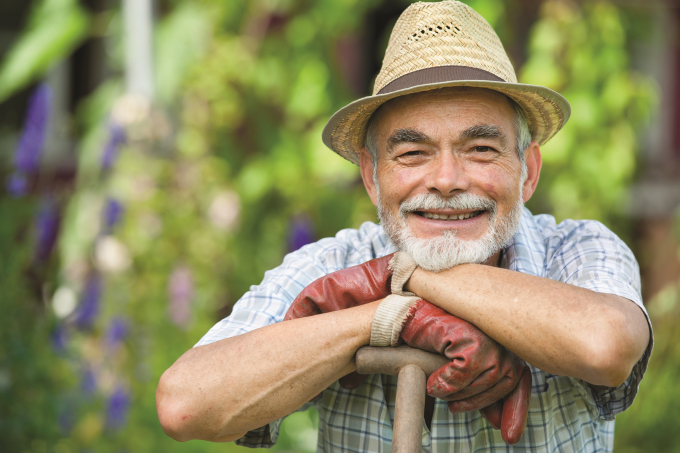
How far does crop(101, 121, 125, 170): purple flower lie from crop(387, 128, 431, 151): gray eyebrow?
266 cm

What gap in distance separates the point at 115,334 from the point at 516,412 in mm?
2525

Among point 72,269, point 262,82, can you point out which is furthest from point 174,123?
point 72,269

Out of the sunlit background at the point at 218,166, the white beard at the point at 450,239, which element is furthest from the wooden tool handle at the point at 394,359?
the sunlit background at the point at 218,166

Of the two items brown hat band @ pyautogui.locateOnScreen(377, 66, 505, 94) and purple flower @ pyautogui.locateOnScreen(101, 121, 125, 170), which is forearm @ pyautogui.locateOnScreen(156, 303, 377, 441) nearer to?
brown hat band @ pyautogui.locateOnScreen(377, 66, 505, 94)

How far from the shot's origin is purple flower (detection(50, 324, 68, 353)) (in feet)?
10.4

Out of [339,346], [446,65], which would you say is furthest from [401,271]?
[446,65]

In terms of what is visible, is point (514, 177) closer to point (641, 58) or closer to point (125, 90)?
point (125, 90)

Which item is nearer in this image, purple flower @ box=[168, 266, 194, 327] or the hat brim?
the hat brim

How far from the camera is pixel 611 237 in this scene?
1.89 meters

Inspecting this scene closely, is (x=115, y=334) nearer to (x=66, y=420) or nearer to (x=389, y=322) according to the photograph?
(x=66, y=420)

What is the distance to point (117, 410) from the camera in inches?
128

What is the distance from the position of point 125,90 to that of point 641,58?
5.28 m

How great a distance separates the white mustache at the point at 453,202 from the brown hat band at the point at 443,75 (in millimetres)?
310

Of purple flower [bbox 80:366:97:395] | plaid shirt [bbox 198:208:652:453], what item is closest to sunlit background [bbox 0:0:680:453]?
purple flower [bbox 80:366:97:395]
